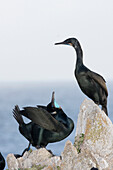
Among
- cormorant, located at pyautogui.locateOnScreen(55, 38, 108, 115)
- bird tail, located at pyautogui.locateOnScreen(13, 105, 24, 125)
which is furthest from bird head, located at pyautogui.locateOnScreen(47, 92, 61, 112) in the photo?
cormorant, located at pyautogui.locateOnScreen(55, 38, 108, 115)

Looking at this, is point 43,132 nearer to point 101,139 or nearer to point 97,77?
point 101,139

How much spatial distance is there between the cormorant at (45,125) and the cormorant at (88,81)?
1.31m

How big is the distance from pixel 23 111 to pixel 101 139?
1.93 metres

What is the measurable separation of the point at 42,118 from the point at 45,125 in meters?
0.19

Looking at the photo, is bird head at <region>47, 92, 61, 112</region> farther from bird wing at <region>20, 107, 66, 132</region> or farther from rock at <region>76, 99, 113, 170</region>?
rock at <region>76, 99, 113, 170</region>

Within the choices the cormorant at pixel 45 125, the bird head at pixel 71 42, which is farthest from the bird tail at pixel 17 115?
the bird head at pixel 71 42

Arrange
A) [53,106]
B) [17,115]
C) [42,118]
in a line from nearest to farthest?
[42,118], [53,106], [17,115]

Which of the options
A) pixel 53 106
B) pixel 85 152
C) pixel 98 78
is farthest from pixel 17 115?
pixel 98 78

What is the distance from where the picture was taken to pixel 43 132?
903 cm

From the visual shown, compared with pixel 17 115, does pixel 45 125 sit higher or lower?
lower

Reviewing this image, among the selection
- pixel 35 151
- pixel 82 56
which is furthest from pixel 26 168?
pixel 82 56

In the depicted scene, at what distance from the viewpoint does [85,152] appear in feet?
27.6

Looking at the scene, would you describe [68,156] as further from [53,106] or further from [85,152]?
[53,106]

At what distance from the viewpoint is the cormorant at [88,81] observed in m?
10.0
